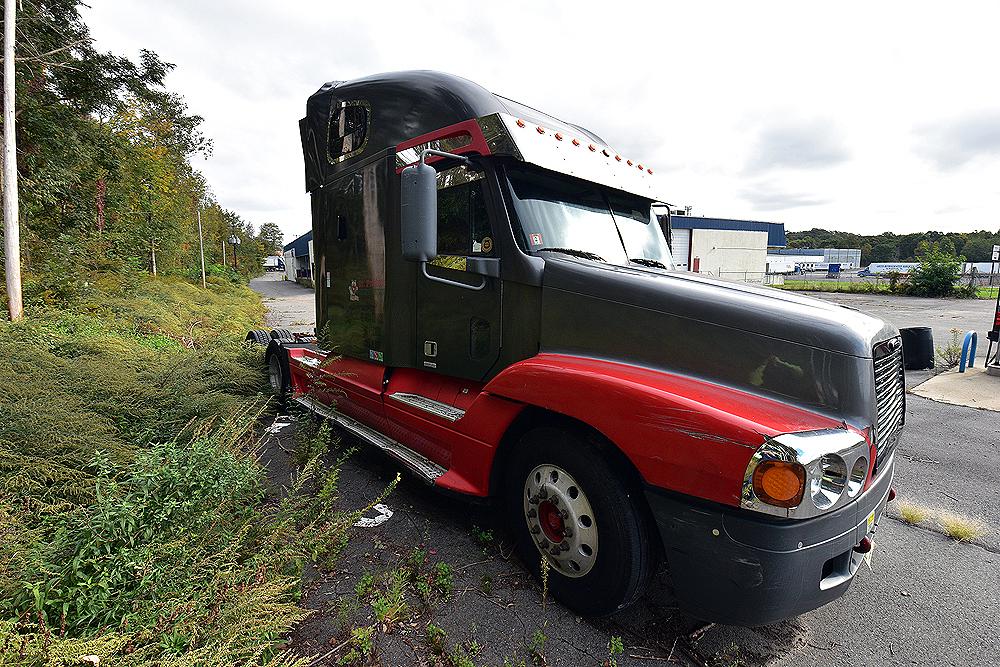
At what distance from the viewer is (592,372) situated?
2582mm

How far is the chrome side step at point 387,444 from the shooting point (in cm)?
354


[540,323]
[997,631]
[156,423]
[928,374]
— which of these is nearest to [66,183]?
[156,423]

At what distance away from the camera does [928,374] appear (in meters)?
9.44

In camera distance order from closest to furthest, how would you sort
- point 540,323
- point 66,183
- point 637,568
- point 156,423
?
1. point 637,568
2. point 540,323
3. point 156,423
4. point 66,183

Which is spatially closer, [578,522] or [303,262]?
[578,522]

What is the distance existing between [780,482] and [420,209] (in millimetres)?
2337

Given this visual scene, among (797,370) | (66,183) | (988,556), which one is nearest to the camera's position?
(797,370)

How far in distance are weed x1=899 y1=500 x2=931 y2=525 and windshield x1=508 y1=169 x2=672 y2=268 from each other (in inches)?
107

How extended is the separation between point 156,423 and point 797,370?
480 centimetres

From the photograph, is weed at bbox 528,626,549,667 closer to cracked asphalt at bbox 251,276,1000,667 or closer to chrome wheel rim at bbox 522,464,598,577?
cracked asphalt at bbox 251,276,1000,667

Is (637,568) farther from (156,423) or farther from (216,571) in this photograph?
(156,423)

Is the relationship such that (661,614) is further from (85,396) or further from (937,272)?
(937,272)

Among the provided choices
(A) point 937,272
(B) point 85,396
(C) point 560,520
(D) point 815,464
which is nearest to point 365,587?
(C) point 560,520

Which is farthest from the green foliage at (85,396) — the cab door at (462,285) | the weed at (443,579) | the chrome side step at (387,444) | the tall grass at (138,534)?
the cab door at (462,285)
